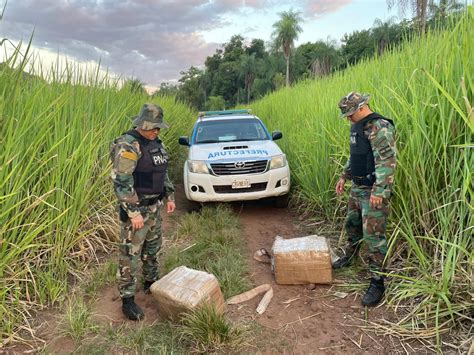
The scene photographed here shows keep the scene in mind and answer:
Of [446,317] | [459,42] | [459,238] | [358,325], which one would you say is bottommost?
[358,325]

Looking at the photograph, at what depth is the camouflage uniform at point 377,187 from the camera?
2920mm

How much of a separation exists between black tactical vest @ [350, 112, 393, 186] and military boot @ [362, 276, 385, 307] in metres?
0.86

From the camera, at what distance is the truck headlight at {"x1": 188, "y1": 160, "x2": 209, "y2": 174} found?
5.43 meters

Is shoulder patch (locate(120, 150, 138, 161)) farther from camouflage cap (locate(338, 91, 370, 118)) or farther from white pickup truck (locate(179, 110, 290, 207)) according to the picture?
white pickup truck (locate(179, 110, 290, 207))

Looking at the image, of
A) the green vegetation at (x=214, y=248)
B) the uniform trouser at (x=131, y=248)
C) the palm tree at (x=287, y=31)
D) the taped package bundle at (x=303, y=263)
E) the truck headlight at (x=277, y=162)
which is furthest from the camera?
the palm tree at (x=287, y=31)

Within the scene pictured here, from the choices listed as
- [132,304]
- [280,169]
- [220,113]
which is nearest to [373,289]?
[132,304]

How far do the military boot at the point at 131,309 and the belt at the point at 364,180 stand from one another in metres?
2.24

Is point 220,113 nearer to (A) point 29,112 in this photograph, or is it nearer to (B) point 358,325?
(A) point 29,112

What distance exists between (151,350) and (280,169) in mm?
3540

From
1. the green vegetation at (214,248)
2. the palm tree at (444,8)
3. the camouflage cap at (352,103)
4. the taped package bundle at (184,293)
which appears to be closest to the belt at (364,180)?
the camouflage cap at (352,103)

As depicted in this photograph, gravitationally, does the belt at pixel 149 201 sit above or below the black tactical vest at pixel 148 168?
below

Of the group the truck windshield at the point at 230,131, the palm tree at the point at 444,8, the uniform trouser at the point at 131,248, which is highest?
the palm tree at the point at 444,8

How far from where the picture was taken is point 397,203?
3350 mm

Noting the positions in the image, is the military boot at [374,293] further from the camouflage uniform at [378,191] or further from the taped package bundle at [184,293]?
the taped package bundle at [184,293]
